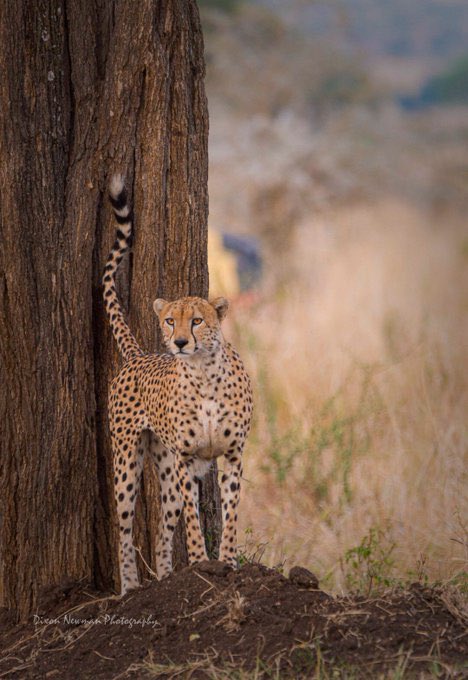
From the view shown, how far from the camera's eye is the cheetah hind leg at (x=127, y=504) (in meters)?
4.31

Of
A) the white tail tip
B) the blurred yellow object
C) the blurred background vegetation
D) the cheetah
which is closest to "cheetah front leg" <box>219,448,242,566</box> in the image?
the cheetah

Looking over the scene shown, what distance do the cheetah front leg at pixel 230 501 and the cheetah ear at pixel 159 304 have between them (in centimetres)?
60

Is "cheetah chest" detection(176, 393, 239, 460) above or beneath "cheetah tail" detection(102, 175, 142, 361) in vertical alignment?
beneath

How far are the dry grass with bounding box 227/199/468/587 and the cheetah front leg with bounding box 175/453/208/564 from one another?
2.58 ft

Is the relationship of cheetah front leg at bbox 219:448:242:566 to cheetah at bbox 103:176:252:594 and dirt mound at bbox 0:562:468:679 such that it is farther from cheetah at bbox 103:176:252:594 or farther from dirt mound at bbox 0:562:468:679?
dirt mound at bbox 0:562:468:679

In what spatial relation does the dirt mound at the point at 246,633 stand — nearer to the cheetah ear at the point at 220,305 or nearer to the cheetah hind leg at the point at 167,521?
the cheetah hind leg at the point at 167,521

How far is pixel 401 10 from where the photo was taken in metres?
61.8

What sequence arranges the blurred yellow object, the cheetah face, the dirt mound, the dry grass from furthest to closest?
the blurred yellow object
the dry grass
the cheetah face
the dirt mound

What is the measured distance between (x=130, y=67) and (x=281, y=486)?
3.21 meters

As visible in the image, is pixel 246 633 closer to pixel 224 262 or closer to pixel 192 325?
pixel 192 325

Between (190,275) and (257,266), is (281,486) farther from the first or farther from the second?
(257,266)

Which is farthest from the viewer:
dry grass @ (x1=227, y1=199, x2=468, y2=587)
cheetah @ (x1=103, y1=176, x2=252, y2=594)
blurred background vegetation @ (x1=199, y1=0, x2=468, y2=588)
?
blurred background vegetation @ (x1=199, y1=0, x2=468, y2=588)

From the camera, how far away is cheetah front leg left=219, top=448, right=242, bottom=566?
407cm

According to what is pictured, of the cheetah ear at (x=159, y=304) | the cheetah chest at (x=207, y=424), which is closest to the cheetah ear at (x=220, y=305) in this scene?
the cheetah ear at (x=159, y=304)
